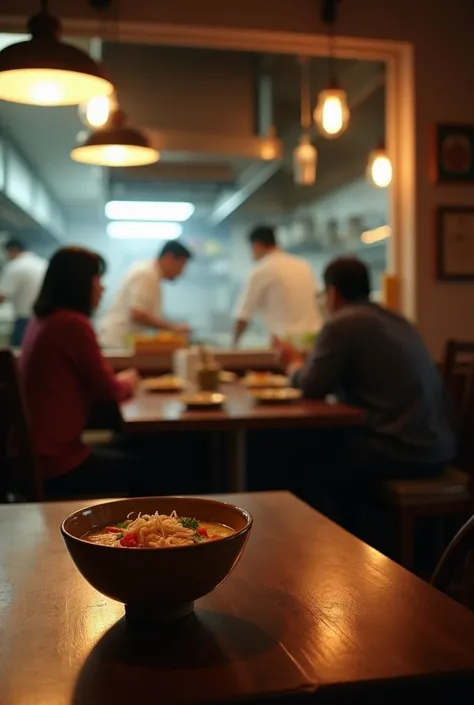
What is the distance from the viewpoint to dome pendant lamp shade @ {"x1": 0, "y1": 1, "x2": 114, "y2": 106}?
2051 mm

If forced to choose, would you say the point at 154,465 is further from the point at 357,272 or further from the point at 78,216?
the point at 78,216

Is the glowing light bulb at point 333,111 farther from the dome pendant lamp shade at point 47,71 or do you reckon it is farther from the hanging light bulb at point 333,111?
the dome pendant lamp shade at point 47,71


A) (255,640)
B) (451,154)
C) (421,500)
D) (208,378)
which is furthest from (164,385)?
(255,640)

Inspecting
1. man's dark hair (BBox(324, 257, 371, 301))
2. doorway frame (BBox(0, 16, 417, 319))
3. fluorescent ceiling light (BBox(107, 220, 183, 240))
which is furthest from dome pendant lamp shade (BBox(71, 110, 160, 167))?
fluorescent ceiling light (BBox(107, 220, 183, 240))

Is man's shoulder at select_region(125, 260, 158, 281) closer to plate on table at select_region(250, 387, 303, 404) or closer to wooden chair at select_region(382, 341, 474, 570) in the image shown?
plate on table at select_region(250, 387, 303, 404)

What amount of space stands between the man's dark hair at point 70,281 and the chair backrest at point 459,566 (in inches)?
72.3

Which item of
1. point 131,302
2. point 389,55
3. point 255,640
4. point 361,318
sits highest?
point 389,55

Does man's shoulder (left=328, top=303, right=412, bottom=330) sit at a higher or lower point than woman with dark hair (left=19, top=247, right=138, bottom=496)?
higher

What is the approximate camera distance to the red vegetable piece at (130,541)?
0.84 meters

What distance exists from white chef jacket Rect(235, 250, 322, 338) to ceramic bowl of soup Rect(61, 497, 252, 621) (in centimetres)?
419

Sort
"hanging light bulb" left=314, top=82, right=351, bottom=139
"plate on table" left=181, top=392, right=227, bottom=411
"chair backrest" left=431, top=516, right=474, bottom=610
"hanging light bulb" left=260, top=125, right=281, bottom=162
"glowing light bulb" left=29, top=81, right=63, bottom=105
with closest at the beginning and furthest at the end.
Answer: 1. "chair backrest" left=431, top=516, right=474, bottom=610
2. "glowing light bulb" left=29, top=81, right=63, bottom=105
3. "plate on table" left=181, top=392, right=227, bottom=411
4. "hanging light bulb" left=314, top=82, right=351, bottom=139
5. "hanging light bulb" left=260, top=125, right=281, bottom=162

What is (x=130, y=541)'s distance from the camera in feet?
2.75

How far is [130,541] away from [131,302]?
14.4 ft

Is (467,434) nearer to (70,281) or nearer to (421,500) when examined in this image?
(421,500)
